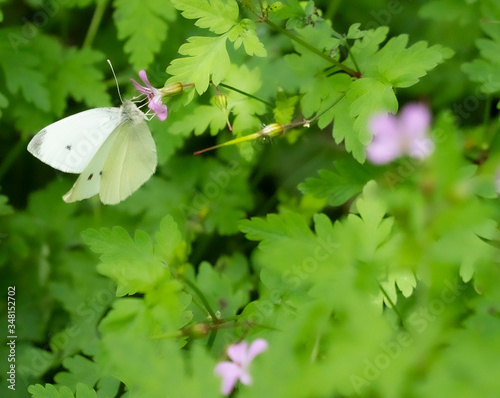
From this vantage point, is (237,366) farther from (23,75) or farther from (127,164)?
(23,75)

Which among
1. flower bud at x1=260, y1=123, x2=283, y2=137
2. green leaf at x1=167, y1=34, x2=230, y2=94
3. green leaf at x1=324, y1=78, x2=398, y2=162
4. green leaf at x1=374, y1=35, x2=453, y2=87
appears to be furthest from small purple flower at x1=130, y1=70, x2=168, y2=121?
green leaf at x1=374, y1=35, x2=453, y2=87

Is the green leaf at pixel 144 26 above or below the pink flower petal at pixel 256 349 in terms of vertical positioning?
above

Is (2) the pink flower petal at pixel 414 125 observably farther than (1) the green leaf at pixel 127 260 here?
No

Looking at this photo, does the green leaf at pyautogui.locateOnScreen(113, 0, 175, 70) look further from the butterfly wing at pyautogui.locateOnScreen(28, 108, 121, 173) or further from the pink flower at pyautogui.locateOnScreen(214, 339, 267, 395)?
the pink flower at pyautogui.locateOnScreen(214, 339, 267, 395)

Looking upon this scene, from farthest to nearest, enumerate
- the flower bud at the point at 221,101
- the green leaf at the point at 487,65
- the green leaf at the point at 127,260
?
the green leaf at the point at 487,65 → the flower bud at the point at 221,101 → the green leaf at the point at 127,260

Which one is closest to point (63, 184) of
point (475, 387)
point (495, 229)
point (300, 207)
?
point (300, 207)

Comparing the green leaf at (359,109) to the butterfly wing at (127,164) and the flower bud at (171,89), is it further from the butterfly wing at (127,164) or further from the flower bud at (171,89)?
the butterfly wing at (127,164)

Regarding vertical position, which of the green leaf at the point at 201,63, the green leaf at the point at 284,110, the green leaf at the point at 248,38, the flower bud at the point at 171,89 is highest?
the green leaf at the point at 248,38

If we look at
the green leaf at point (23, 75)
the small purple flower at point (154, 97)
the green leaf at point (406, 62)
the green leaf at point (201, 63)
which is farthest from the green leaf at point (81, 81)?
the green leaf at point (406, 62)

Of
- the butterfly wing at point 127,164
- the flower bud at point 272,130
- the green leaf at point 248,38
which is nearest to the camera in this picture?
the green leaf at point 248,38
